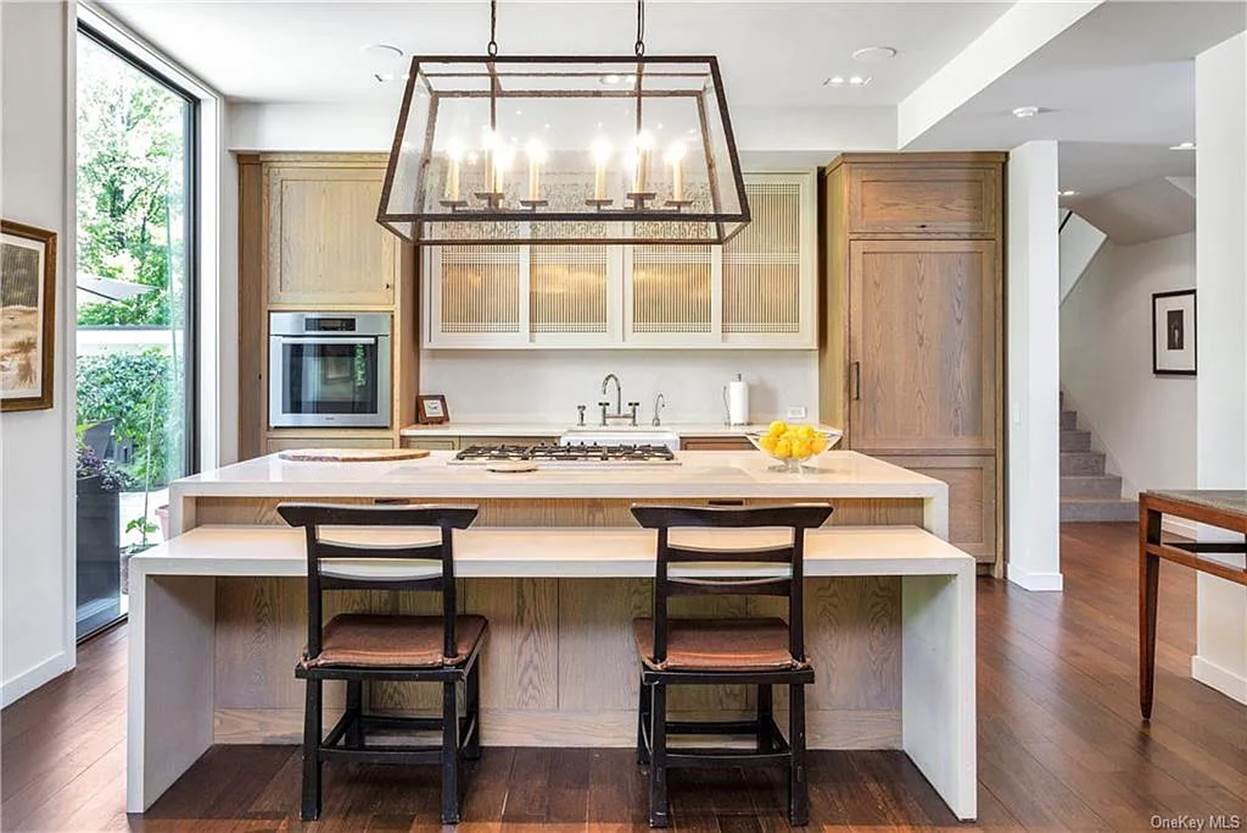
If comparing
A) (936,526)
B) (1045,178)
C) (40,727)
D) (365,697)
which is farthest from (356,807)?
(1045,178)

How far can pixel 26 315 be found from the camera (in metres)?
3.16

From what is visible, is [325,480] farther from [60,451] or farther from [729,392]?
[729,392]

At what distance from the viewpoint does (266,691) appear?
9.36ft

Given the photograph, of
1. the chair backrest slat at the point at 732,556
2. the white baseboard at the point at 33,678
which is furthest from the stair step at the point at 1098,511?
the white baseboard at the point at 33,678

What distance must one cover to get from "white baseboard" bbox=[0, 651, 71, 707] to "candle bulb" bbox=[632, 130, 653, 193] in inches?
113

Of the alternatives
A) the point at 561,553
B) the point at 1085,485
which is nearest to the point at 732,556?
the point at 561,553

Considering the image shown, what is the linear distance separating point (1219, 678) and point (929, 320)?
2.43 metres

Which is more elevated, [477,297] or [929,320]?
[477,297]

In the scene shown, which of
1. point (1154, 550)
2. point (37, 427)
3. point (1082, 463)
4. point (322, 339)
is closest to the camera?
point (1154, 550)

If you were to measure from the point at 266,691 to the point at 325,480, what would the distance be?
78 centimetres

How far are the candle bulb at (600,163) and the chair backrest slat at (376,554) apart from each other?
1.16 meters

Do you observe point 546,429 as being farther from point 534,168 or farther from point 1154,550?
point 1154,550

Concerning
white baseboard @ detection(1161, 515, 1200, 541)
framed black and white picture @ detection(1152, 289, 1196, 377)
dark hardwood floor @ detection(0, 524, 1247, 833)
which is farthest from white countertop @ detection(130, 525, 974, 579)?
framed black and white picture @ detection(1152, 289, 1196, 377)

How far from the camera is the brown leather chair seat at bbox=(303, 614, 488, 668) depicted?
2273mm
